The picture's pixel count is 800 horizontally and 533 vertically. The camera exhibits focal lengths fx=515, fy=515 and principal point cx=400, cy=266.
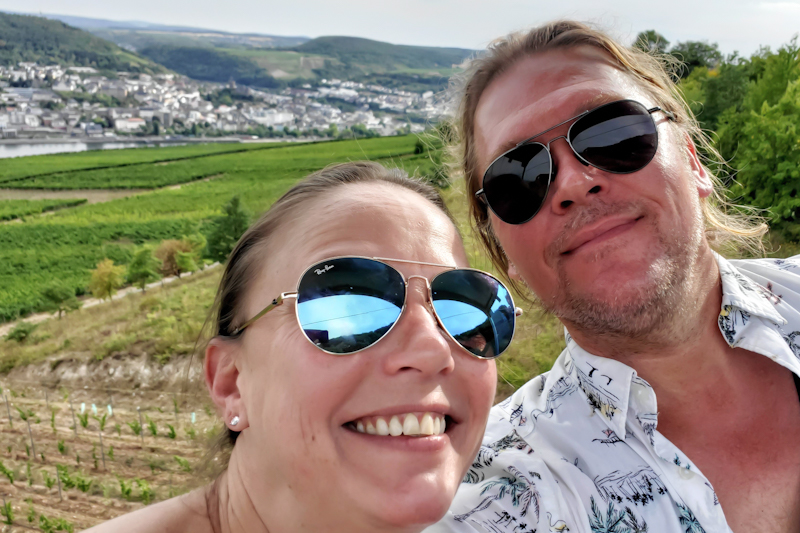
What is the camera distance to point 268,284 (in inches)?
57.7

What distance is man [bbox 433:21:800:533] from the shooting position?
1784 mm

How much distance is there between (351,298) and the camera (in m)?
1.37

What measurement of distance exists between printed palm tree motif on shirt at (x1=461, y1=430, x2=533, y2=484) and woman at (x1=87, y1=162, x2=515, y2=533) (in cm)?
55

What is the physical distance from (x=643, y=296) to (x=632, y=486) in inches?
26.6

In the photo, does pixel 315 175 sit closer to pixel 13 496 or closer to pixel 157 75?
pixel 13 496

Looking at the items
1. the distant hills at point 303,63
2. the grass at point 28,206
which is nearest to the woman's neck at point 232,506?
the grass at point 28,206

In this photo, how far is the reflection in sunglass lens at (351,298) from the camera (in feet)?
4.34

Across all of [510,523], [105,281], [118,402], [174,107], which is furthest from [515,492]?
[174,107]

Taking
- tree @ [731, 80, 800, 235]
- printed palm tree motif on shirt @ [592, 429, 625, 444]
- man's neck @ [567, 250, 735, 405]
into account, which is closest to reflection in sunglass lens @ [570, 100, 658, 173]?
man's neck @ [567, 250, 735, 405]

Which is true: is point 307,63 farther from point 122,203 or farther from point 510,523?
point 510,523

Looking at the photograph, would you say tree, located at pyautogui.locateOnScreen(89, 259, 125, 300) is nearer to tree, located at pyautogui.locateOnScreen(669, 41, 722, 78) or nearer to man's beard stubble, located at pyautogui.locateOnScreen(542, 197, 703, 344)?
man's beard stubble, located at pyautogui.locateOnScreen(542, 197, 703, 344)

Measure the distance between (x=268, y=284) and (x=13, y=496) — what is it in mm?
7529

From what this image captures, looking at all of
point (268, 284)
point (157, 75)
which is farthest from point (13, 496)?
point (157, 75)

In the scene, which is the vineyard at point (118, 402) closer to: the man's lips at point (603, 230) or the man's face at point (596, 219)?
the man's face at point (596, 219)
